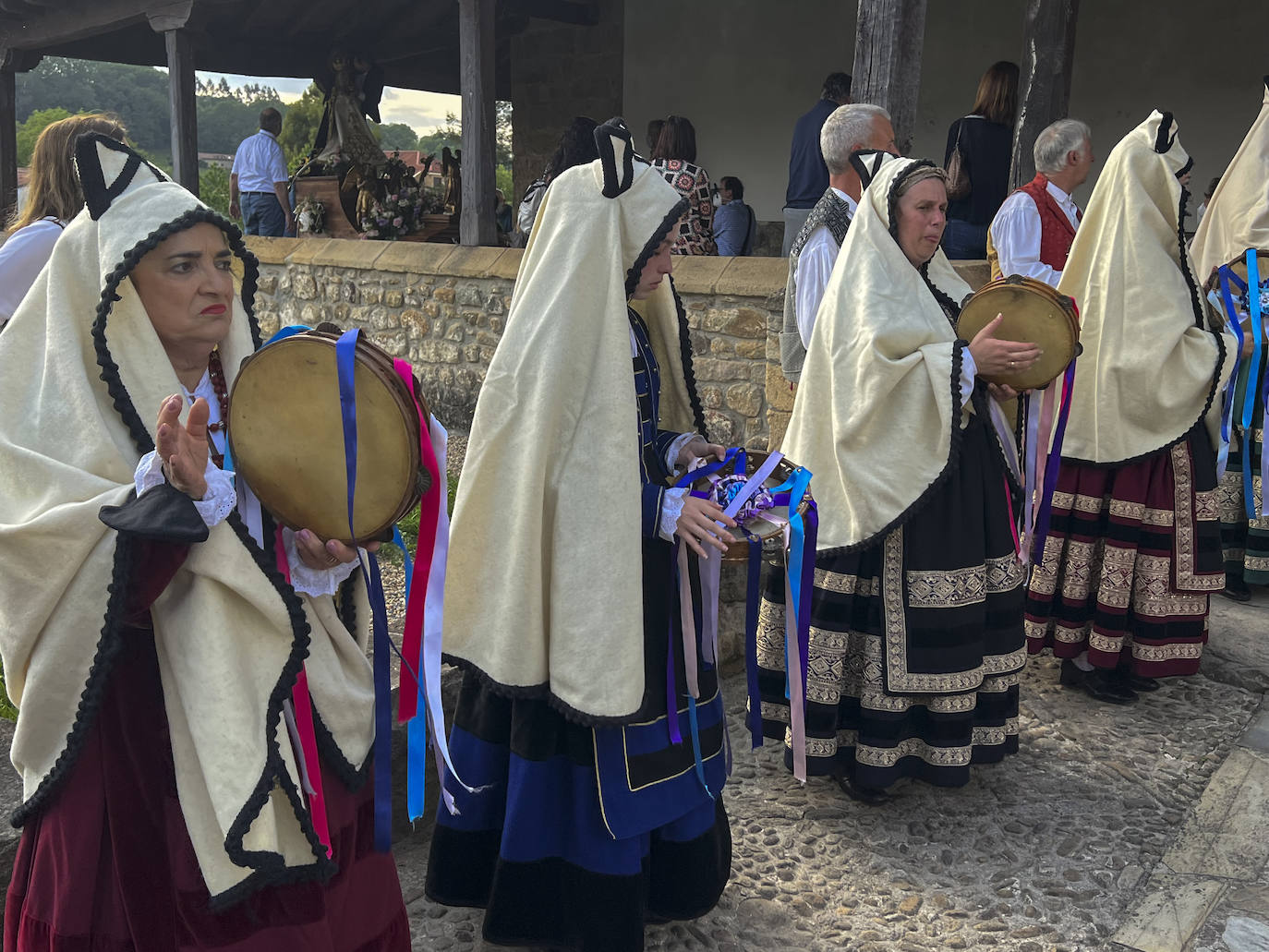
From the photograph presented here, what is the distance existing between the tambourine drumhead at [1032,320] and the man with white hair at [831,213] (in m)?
0.61

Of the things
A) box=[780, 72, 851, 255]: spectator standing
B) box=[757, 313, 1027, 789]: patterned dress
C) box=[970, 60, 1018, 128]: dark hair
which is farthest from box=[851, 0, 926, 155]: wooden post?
box=[757, 313, 1027, 789]: patterned dress

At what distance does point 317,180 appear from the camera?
930 cm

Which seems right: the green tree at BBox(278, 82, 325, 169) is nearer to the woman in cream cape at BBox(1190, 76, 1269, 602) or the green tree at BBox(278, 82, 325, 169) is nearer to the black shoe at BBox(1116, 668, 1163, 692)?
the woman in cream cape at BBox(1190, 76, 1269, 602)

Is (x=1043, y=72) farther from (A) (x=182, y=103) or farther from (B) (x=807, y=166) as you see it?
(A) (x=182, y=103)

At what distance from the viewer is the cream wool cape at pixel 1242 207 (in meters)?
4.44

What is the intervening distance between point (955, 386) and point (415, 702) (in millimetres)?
1757

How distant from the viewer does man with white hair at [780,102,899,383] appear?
3561mm

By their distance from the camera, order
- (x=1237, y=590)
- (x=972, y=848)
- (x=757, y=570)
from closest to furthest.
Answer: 1. (x=757, y=570)
2. (x=972, y=848)
3. (x=1237, y=590)

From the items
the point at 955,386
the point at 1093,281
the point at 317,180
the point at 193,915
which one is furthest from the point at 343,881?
the point at 317,180

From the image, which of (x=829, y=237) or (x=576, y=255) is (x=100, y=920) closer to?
(x=576, y=255)

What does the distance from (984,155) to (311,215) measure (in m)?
6.01

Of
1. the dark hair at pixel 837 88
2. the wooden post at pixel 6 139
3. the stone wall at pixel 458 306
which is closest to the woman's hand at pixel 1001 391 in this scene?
the stone wall at pixel 458 306

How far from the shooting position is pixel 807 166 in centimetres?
617

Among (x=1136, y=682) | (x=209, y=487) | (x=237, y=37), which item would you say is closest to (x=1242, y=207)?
(x=1136, y=682)
